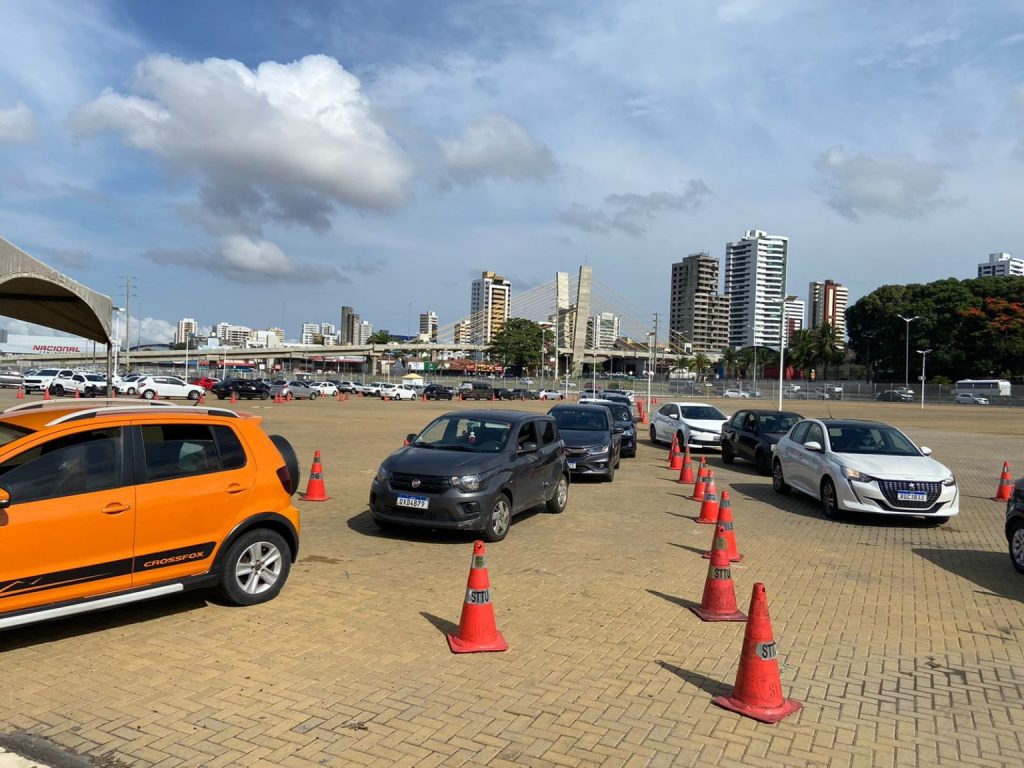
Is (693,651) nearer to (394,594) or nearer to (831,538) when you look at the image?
(394,594)

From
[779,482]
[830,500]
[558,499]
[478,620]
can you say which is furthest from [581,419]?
[478,620]

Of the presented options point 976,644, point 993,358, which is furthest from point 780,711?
point 993,358

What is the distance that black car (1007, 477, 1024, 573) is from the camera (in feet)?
26.6

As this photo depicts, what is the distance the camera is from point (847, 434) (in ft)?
41.0

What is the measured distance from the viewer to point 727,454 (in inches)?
748

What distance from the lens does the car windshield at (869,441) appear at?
12016mm

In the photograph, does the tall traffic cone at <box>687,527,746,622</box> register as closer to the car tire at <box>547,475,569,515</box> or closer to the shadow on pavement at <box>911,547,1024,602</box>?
the shadow on pavement at <box>911,547,1024,602</box>

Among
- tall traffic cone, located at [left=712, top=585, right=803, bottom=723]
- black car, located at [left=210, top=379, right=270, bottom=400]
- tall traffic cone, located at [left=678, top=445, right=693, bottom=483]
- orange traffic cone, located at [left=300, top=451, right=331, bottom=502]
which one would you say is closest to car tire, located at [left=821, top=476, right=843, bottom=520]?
tall traffic cone, located at [left=678, top=445, right=693, bottom=483]

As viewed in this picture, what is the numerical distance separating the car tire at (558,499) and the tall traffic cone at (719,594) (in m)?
4.62

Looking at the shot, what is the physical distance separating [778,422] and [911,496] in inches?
285

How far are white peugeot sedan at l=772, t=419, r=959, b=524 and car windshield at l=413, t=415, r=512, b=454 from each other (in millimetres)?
5047

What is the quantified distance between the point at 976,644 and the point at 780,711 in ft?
8.01

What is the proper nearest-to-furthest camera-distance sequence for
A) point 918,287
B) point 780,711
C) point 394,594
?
point 780,711 → point 394,594 → point 918,287

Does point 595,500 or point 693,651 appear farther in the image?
point 595,500
